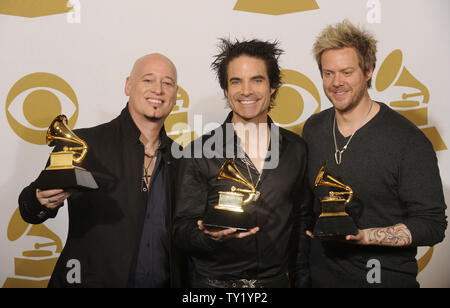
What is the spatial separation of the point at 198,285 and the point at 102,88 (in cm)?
186

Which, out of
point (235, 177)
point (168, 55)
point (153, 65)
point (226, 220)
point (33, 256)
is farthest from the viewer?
point (168, 55)

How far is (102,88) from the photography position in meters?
3.46

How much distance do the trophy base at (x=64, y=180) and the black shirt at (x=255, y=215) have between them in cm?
61

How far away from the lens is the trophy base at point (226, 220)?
221cm

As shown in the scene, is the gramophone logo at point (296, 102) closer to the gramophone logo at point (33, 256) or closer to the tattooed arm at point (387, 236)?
the tattooed arm at point (387, 236)

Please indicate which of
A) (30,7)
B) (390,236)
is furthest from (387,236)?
(30,7)

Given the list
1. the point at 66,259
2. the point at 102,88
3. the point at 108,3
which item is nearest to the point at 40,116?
the point at 102,88

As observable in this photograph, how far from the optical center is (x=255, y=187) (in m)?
2.56

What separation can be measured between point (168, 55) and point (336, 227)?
2081 millimetres

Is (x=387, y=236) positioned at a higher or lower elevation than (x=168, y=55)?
lower

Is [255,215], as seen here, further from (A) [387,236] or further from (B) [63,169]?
(B) [63,169]
